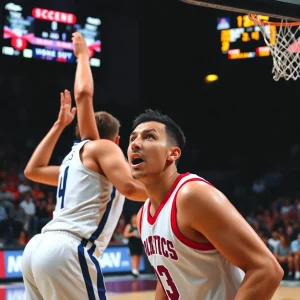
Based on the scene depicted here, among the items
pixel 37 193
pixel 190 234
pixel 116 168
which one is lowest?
pixel 37 193

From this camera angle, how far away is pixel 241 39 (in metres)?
12.1

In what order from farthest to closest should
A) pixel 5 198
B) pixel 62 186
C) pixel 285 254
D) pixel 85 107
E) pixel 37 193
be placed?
pixel 37 193
pixel 5 198
pixel 285 254
pixel 85 107
pixel 62 186

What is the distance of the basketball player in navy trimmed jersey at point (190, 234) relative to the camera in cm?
207

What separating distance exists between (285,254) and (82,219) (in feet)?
30.7

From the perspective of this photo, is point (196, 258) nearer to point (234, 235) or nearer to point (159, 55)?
point (234, 235)

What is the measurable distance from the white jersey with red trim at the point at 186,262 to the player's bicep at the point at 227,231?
114 mm

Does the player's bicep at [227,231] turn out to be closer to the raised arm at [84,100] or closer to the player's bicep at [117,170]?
the player's bicep at [117,170]

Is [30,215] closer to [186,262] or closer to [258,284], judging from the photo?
[186,262]

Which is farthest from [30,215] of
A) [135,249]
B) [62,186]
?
[62,186]

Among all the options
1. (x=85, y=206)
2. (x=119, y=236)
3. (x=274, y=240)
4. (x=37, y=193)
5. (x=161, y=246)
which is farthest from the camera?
(x=37, y=193)

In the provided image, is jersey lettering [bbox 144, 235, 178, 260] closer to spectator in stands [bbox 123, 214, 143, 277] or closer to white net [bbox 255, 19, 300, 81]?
white net [bbox 255, 19, 300, 81]

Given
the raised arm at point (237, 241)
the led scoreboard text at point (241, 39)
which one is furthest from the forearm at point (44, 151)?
the led scoreboard text at point (241, 39)

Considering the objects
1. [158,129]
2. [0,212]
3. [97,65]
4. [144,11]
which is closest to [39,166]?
[158,129]

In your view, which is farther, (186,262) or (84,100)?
(84,100)
